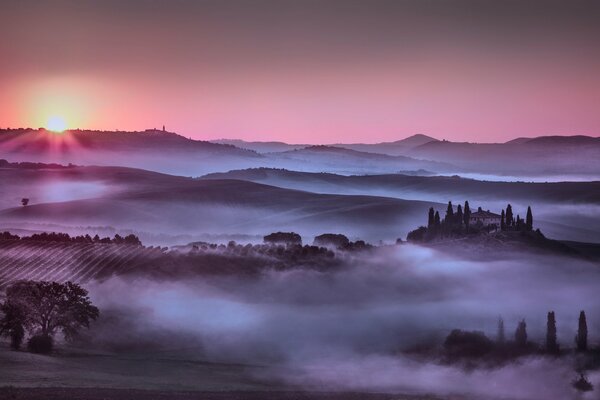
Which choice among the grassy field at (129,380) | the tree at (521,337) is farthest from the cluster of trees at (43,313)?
the tree at (521,337)

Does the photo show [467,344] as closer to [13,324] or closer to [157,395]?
[13,324]

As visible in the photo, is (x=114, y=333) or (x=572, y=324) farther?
(x=572, y=324)

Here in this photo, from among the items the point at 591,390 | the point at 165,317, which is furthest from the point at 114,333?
the point at 591,390

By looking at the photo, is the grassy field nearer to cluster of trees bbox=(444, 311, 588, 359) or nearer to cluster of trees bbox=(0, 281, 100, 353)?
cluster of trees bbox=(0, 281, 100, 353)

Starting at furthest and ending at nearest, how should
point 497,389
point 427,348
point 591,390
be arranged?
1. point 427,348
2. point 591,390
3. point 497,389

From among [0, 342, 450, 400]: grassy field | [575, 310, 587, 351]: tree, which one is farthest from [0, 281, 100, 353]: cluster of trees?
[575, 310, 587, 351]: tree

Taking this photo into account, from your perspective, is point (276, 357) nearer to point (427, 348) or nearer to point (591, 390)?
point (427, 348)

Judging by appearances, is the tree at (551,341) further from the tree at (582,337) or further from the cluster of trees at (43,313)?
the cluster of trees at (43,313)

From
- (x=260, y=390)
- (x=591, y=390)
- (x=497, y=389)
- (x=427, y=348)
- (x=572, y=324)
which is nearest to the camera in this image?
(x=260, y=390)
